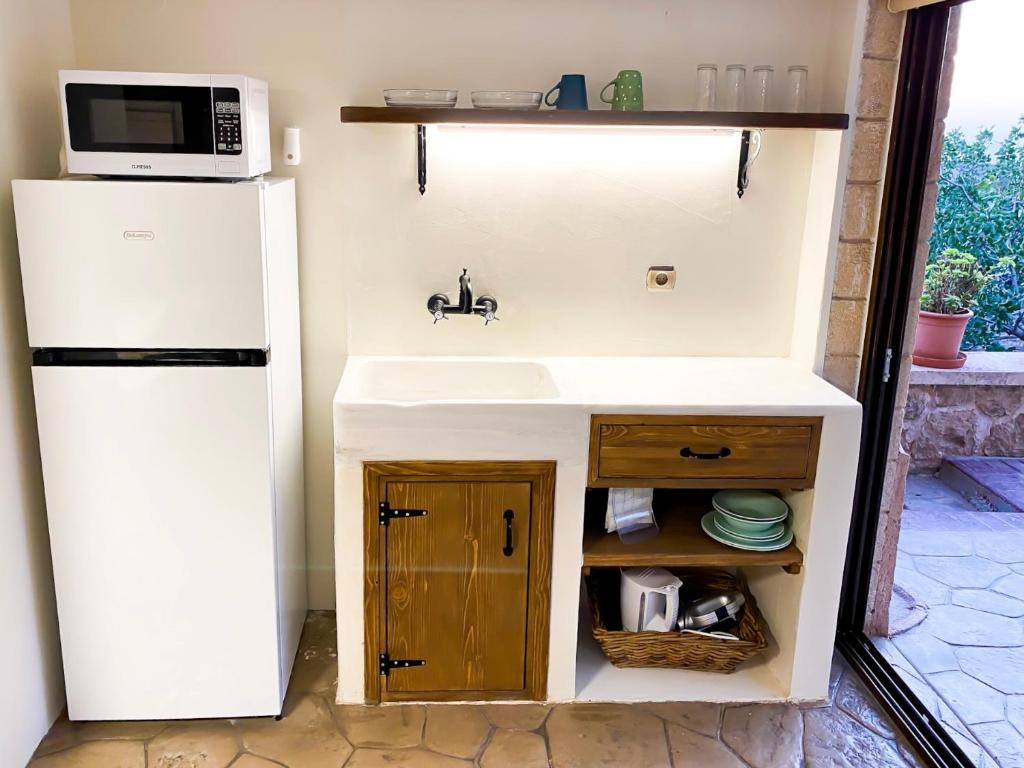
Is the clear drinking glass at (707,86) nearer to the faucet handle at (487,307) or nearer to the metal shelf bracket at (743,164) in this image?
the metal shelf bracket at (743,164)

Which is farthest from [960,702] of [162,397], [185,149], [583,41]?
[185,149]

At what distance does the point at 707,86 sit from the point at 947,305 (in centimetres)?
166

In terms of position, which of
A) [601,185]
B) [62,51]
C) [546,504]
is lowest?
[546,504]

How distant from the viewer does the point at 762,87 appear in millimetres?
2539

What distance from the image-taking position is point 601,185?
2.71 metres

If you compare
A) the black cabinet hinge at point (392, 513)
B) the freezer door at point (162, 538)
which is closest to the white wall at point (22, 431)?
the freezer door at point (162, 538)

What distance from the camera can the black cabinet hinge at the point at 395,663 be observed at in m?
2.49

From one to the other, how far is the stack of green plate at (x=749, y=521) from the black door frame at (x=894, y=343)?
1.30 feet

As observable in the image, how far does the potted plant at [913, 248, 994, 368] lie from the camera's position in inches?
130

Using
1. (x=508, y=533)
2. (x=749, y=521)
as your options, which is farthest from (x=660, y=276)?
(x=508, y=533)

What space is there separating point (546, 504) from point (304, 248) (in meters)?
1.08

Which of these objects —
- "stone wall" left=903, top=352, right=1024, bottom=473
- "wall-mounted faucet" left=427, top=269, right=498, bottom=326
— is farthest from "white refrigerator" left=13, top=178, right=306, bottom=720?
"stone wall" left=903, top=352, right=1024, bottom=473

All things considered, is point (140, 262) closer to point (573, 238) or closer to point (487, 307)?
point (487, 307)

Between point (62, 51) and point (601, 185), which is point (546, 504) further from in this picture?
point (62, 51)
